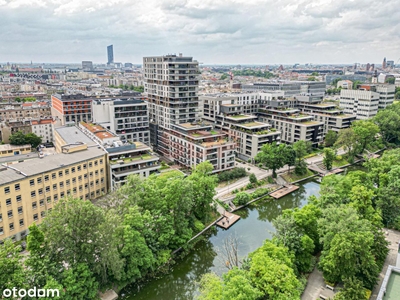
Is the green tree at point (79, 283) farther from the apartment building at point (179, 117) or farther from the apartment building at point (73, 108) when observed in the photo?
the apartment building at point (73, 108)

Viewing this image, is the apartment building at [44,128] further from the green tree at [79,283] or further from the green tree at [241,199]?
the green tree at [79,283]

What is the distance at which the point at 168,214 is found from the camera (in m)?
37.8

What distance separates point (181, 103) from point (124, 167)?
29155 mm

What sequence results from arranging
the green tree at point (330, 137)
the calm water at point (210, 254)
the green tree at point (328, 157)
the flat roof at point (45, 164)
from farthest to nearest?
the green tree at point (330, 137) → the green tree at point (328, 157) → the flat roof at point (45, 164) → the calm water at point (210, 254)

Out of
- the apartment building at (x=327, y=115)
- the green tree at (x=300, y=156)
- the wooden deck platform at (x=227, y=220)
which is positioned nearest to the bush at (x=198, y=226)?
the wooden deck platform at (x=227, y=220)

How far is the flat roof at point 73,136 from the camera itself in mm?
58594

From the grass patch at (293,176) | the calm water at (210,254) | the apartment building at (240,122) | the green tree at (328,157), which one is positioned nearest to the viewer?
the calm water at (210,254)

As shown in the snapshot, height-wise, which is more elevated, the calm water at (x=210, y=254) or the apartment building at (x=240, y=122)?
the apartment building at (x=240, y=122)

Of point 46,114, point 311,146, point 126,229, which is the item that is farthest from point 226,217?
point 46,114

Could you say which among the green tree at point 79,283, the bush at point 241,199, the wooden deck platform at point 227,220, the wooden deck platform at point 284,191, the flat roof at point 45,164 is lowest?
the wooden deck platform at point 227,220

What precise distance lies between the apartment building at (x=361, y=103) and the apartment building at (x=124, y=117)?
7089 centimetres

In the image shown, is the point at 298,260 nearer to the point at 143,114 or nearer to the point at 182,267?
the point at 182,267

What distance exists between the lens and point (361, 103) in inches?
3927

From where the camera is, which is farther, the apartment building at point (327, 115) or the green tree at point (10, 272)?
the apartment building at point (327, 115)
